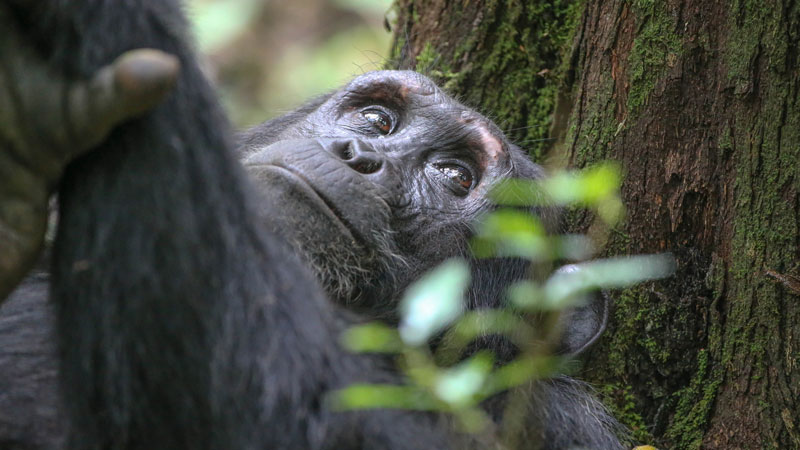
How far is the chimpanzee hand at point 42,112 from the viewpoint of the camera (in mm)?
1997

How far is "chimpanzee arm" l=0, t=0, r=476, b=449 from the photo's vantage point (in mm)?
2158

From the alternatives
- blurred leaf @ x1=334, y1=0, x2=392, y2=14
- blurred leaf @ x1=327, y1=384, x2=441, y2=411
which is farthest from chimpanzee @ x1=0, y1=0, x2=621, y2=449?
blurred leaf @ x1=334, y1=0, x2=392, y2=14

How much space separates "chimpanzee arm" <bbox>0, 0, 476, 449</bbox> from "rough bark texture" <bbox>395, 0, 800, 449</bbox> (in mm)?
1777

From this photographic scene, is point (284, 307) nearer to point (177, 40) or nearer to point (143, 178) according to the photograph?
point (143, 178)

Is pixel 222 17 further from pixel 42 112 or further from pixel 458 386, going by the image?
pixel 458 386

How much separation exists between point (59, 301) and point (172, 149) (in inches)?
19.3

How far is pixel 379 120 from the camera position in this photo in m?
3.84

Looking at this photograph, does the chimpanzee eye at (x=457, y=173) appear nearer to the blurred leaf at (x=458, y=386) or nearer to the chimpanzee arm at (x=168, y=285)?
the chimpanzee arm at (x=168, y=285)

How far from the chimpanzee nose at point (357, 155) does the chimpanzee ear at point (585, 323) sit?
1005 millimetres

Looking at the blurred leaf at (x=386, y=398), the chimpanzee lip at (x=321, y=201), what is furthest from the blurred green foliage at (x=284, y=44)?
the blurred leaf at (x=386, y=398)

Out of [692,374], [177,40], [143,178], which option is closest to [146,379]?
[143,178]

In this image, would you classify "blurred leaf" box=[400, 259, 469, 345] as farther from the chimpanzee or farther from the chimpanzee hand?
the chimpanzee hand

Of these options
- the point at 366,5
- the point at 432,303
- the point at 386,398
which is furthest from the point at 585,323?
the point at 366,5

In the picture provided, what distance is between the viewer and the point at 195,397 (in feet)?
7.43
